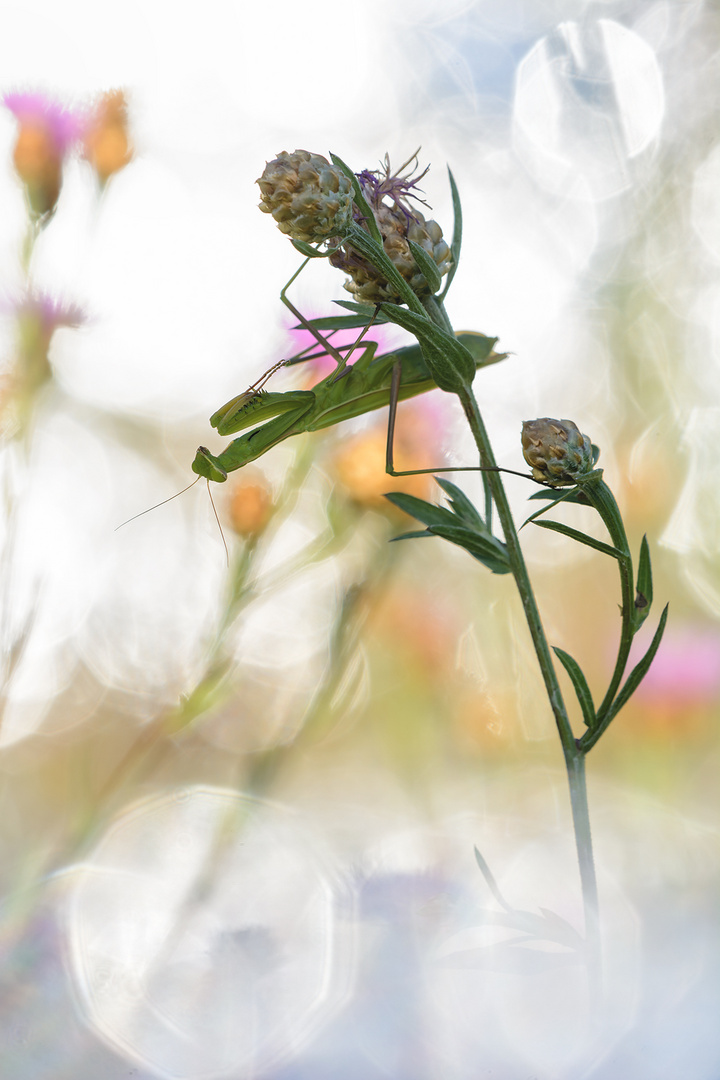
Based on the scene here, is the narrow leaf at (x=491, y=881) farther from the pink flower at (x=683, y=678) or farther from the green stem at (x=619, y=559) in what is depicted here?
the pink flower at (x=683, y=678)

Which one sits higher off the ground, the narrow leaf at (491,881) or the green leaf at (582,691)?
the green leaf at (582,691)

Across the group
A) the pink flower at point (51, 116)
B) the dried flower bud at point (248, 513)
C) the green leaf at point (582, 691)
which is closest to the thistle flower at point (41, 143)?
the pink flower at point (51, 116)

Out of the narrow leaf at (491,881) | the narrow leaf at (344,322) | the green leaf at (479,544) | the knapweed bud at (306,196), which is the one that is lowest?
the narrow leaf at (491,881)

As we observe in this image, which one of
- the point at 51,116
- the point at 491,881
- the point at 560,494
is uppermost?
the point at 51,116

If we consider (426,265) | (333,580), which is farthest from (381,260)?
(333,580)

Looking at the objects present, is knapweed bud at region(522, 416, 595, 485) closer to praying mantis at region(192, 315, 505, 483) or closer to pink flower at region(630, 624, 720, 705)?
praying mantis at region(192, 315, 505, 483)

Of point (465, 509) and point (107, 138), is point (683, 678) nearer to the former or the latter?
point (465, 509)

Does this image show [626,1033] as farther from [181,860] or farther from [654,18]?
[654,18]
